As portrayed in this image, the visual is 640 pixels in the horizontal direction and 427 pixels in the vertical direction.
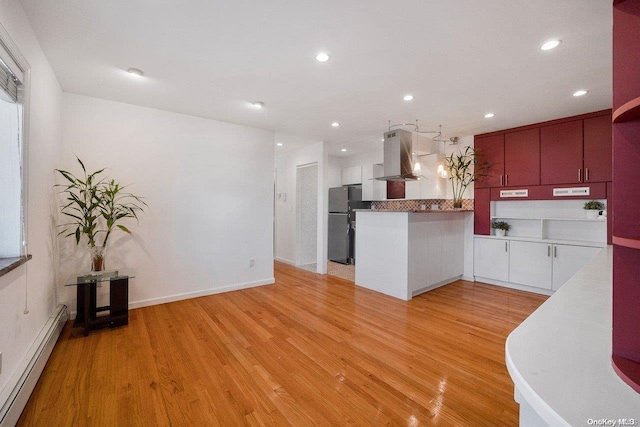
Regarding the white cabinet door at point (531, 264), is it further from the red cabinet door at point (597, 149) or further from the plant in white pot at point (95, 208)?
the plant in white pot at point (95, 208)

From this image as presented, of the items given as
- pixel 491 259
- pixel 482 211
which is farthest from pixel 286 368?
pixel 482 211

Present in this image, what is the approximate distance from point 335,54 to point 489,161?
3560 mm

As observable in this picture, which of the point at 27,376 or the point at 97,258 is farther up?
the point at 97,258

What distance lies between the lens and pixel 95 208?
3.08 metres

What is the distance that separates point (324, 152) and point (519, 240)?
3.48m

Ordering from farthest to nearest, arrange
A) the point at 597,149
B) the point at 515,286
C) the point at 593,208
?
the point at 515,286 < the point at 593,208 < the point at 597,149

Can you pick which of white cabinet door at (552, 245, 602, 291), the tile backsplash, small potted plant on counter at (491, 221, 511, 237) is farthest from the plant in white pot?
white cabinet door at (552, 245, 602, 291)

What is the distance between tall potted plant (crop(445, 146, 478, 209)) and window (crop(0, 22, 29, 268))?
509 cm

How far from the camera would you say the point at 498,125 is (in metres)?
4.21

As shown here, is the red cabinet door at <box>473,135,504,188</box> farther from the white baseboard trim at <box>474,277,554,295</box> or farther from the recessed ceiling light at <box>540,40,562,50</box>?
the recessed ceiling light at <box>540,40,562,50</box>

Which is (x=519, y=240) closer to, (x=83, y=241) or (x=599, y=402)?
(x=599, y=402)

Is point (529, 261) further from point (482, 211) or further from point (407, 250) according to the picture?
point (407, 250)

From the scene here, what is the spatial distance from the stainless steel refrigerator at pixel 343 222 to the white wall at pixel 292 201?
97cm

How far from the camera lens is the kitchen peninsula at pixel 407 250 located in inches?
147
